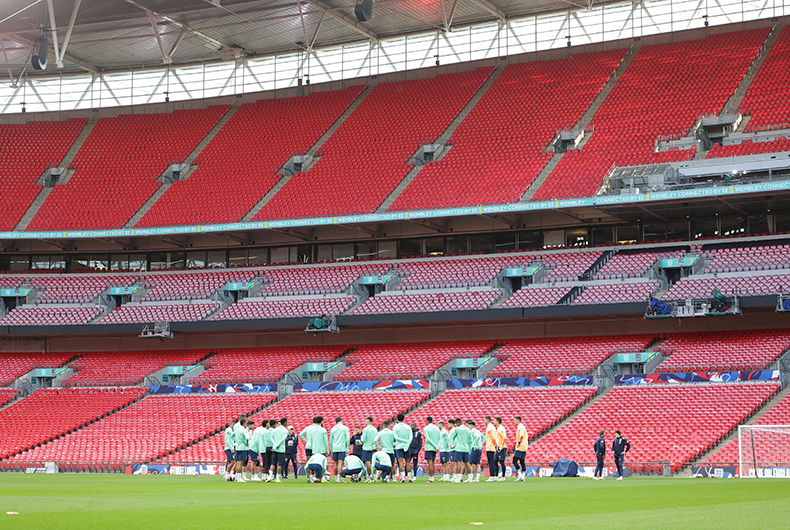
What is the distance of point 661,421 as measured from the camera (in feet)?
99.7

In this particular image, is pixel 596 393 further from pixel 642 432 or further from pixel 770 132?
pixel 770 132

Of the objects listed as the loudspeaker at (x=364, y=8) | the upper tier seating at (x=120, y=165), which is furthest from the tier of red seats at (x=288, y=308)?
the loudspeaker at (x=364, y=8)

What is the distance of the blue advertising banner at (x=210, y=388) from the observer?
133ft

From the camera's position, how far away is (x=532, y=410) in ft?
110

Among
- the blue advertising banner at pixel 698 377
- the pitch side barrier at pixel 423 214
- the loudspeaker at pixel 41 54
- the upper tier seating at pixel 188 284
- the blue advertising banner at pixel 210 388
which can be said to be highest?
the loudspeaker at pixel 41 54

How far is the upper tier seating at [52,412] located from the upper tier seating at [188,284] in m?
6.08

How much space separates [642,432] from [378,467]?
12131 mm

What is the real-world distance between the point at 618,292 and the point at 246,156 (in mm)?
23848

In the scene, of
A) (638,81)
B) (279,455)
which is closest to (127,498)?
(279,455)

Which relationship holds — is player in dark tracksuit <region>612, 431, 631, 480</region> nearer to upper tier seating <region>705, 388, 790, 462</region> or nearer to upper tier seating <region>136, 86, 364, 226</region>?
upper tier seating <region>705, 388, 790, 462</region>

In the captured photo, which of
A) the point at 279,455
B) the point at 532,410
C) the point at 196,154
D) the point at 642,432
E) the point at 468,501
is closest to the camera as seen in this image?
the point at 468,501

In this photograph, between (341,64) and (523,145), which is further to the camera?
(341,64)

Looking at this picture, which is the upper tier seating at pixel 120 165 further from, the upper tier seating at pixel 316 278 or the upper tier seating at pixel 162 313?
the upper tier seating at pixel 316 278

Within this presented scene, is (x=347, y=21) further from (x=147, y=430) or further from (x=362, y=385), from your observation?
(x=147, y=430)
